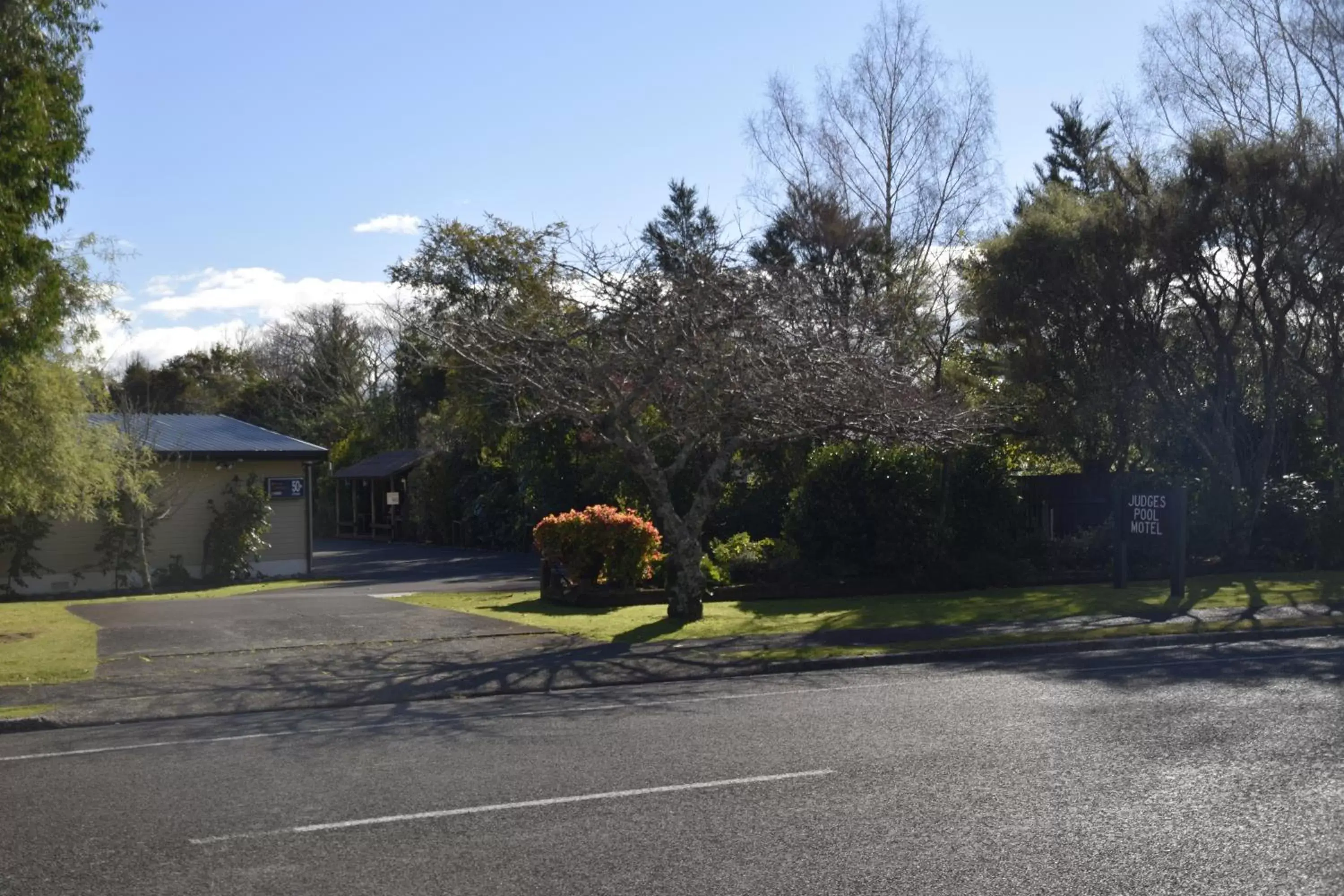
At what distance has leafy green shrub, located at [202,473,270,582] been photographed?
31.8 metres

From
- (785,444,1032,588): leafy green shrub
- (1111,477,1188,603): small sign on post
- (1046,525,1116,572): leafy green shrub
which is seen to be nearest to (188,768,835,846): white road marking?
(1111,477,1188,603): small sign on post

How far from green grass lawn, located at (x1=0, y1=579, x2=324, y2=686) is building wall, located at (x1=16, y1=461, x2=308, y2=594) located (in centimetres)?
558

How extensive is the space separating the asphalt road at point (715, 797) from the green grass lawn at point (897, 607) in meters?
5.26

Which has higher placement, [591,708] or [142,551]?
[142,551]

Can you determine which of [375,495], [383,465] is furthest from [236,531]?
[375,495]

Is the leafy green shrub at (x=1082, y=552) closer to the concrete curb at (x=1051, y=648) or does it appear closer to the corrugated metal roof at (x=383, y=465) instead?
the concrete curb at (x=1051, y=648)

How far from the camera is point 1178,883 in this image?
607 cm

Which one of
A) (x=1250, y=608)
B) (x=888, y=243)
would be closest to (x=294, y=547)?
(x=888, y=243)

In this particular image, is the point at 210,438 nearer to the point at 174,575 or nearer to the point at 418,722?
the point at 174,575

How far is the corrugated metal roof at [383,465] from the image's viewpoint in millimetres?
51125

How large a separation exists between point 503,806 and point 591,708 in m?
4.00

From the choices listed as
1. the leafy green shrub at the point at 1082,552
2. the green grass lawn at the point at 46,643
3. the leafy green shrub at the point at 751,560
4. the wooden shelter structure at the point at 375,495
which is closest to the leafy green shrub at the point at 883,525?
the leafy green shrub at the point at 751,560

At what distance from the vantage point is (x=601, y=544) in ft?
68.3

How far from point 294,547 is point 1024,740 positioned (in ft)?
89.7
